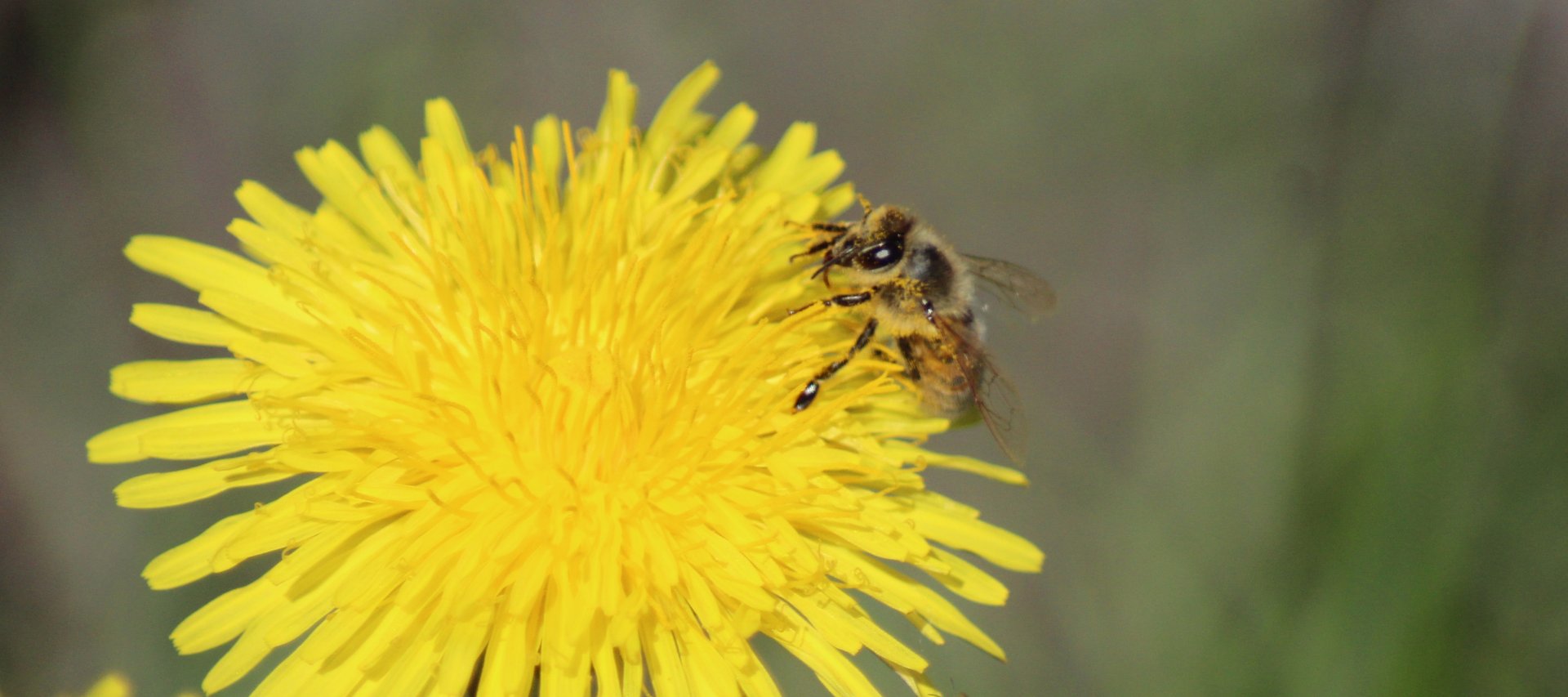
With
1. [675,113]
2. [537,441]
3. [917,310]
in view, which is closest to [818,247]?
[917,310]

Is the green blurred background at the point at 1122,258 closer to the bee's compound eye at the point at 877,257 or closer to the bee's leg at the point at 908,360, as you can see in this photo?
the bee's leg at the point at 908,360

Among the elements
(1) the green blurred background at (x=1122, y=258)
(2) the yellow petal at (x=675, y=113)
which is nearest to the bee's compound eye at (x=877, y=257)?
(2) the yellow petal at (x=675, y=113)

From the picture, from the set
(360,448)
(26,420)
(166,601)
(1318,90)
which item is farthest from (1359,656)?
(26,420)

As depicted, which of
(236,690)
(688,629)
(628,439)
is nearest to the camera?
(688,629)

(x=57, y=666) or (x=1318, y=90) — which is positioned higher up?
(x=1318, y=90)

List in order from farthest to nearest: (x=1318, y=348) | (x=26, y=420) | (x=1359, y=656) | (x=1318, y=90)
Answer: (x=1318, y=90)
(x=26, y=420)
(x=1318, y=348)
(x=1359, y=656)

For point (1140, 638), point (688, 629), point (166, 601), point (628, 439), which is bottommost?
point (1140, 638)

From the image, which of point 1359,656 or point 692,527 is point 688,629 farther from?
point 1359,656
